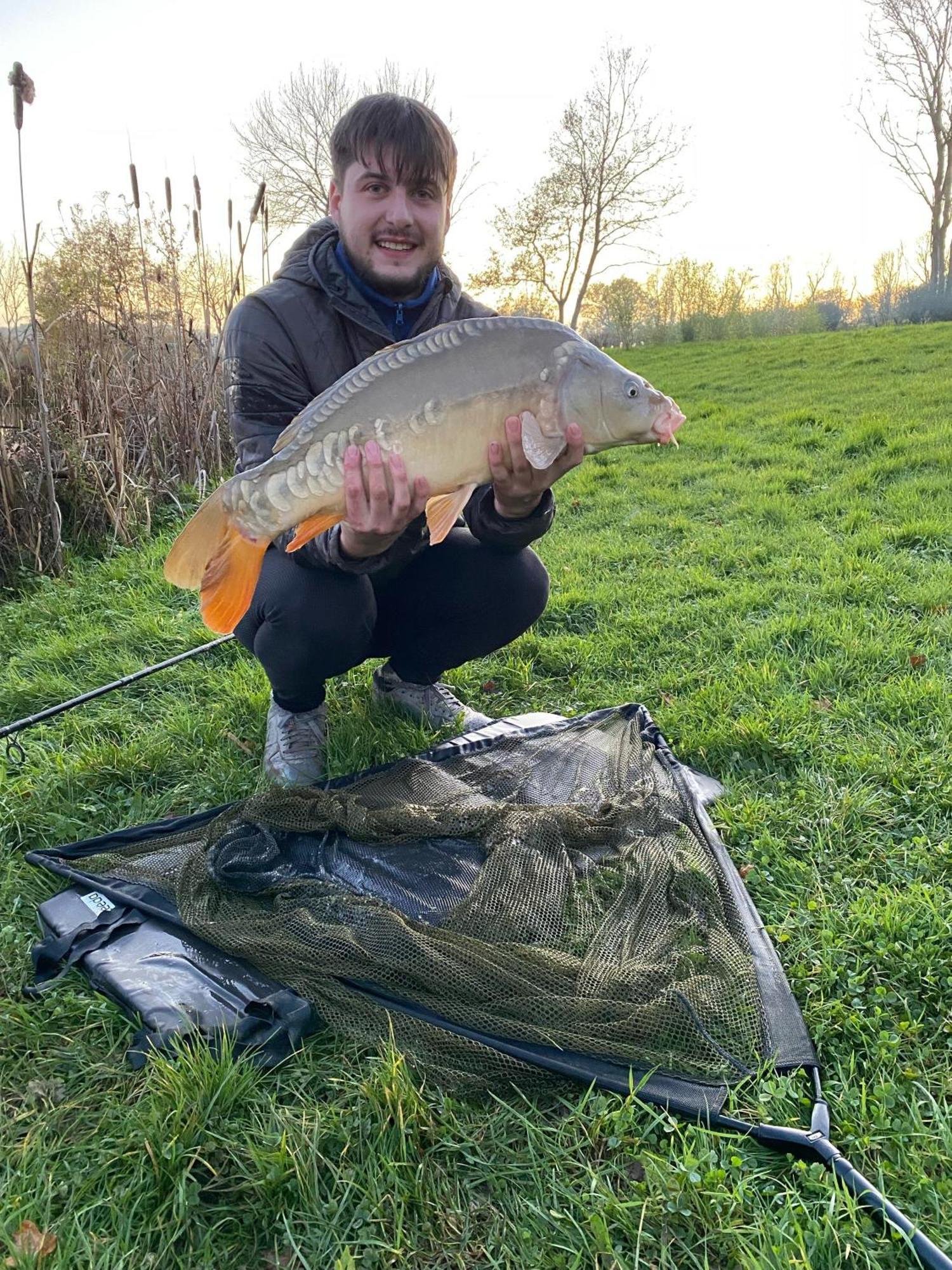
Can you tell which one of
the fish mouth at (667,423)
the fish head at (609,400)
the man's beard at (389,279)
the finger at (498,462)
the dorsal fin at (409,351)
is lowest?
the finger at (498,462)

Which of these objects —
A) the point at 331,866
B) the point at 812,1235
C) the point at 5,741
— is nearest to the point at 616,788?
the point at 331,866

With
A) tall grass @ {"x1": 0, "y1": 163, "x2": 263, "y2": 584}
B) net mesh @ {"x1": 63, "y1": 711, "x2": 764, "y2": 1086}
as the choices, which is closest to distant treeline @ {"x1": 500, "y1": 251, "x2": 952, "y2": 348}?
tall grass @ {"x1": 0, "y1": 163, "x2": 263, "y2": 584}

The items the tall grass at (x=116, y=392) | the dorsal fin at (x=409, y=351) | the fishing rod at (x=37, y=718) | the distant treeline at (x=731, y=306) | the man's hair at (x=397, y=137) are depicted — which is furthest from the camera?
the distant treeline at (x=731, y=306)

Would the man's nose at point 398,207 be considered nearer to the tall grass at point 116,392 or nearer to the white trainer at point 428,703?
the white trainer at point 428,703

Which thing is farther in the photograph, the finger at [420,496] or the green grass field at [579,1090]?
the finger at [420,496]

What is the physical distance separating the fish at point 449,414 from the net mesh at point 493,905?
45 cm

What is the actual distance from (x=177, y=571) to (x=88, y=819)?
676mm

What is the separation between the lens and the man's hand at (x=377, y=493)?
1492mm

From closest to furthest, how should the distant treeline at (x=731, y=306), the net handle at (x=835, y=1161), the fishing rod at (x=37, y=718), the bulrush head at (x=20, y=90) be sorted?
1. the net handle at (x=835, y=1161)
2. the fishing rod at (x=37, y=718)
3. the bulrush head at (x=20, y=90)
4. the distant treeline at (x=731, y=306)

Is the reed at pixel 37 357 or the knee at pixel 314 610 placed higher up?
the reed at pixel 37 357

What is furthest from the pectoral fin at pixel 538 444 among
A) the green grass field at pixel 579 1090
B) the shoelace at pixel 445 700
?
the shoelace at pixel 445 700

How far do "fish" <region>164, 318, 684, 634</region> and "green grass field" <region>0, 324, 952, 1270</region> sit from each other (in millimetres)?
738

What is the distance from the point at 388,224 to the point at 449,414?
1.84ft

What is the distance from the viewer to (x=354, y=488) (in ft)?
4.98
